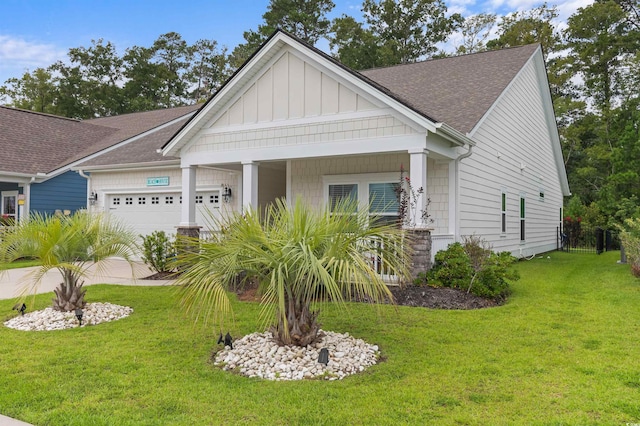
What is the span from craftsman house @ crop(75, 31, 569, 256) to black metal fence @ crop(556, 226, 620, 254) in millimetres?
4717

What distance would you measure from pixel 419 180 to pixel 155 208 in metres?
8.95

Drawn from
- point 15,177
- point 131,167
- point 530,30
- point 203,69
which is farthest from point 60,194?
point 530,30

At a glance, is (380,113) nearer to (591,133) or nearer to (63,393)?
(63,393)

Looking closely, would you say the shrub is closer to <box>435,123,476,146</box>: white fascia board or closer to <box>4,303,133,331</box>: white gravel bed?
<box>435,123,476,146</box>: white fascia board

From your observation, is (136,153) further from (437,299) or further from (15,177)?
(437,299)

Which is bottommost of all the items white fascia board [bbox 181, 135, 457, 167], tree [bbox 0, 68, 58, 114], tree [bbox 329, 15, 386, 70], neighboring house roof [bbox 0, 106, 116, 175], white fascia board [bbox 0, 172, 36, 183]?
white fascia board [bbox 0, 172, 36, 183]

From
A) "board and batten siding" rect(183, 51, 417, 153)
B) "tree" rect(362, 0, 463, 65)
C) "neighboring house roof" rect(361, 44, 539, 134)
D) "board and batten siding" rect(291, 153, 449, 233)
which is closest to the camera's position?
"board and batten siding" rect(183, 51, 417, 153)

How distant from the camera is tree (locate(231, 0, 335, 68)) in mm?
33938

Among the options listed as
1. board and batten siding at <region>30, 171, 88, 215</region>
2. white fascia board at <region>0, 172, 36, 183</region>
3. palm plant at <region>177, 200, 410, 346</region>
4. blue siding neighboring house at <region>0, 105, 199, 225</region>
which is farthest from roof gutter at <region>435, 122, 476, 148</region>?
board and batten siding at <region>30, 171, 88, 215</region>

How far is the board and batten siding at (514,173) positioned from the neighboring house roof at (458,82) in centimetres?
42

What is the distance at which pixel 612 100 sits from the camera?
95.6ft

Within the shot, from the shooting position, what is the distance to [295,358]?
179 inches

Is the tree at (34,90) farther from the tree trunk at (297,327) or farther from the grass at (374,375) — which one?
the tree trunk at (297,327)

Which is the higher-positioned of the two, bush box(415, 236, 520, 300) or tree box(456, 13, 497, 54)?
tree box(456, 13, 497, 54)
